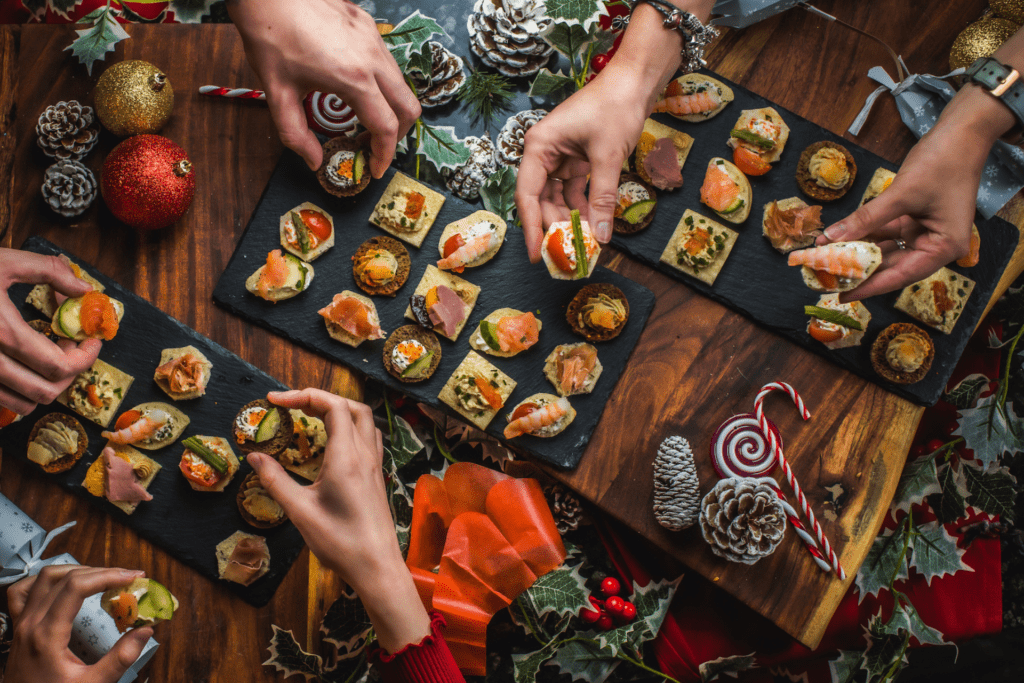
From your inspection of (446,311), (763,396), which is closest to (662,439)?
(763,396)

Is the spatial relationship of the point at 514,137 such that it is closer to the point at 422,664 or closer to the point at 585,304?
the point at 585,304

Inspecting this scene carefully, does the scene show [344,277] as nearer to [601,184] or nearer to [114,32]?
[601,184]

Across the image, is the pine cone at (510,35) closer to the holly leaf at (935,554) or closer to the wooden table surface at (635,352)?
the wooden table surface at (635,352)

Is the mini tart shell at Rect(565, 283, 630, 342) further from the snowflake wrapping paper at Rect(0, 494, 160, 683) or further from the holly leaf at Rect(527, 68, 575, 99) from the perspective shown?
the snowflake wrapping paper at Rect(0, 494, 160, 683)

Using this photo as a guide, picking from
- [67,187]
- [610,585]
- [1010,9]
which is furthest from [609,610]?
[1010,9]

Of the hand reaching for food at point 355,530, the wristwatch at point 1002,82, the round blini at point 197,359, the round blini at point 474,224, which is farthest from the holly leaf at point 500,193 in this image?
the wristwatch at point 1002,82

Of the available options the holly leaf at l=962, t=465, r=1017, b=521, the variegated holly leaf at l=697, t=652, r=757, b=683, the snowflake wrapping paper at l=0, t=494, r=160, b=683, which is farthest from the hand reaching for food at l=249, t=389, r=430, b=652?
the holly leaf at l=962, t=465, r=1017, b=521
